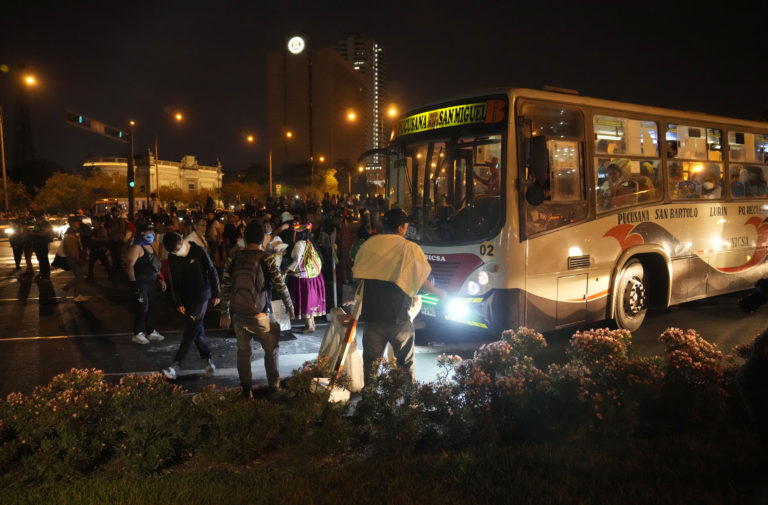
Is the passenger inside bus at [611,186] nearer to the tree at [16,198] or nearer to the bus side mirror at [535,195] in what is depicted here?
the bus side mirror at [535,195]

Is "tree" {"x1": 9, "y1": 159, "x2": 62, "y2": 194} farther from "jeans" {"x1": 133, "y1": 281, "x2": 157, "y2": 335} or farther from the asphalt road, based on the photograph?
"jeans" {"x1": 133, "y1": 281, "x2": 157, "y2": 335}

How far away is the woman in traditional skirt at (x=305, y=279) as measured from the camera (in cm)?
867

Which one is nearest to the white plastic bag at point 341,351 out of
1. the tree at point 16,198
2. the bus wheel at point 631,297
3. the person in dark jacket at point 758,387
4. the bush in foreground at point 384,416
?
the bush in foreground at point 384,416

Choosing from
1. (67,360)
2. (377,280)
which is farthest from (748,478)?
(67,360)

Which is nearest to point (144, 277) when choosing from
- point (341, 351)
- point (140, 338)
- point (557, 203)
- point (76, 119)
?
point (140, 338)

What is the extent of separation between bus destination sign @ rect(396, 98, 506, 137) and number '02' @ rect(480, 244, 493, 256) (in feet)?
5.07

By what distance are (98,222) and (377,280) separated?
1336 centimetres

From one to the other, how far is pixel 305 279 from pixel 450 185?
2883mm

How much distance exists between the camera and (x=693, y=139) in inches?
349

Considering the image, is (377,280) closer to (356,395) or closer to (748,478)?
(356,395)

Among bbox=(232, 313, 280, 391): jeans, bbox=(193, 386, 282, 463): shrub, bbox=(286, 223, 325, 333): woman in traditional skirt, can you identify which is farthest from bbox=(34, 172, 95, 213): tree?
bbox=(193, 386, 282, 463): shrub

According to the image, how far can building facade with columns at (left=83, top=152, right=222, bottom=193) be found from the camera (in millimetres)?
97500

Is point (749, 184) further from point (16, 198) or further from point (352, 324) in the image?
point (16, 198)

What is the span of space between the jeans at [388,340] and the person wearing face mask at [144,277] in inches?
167
